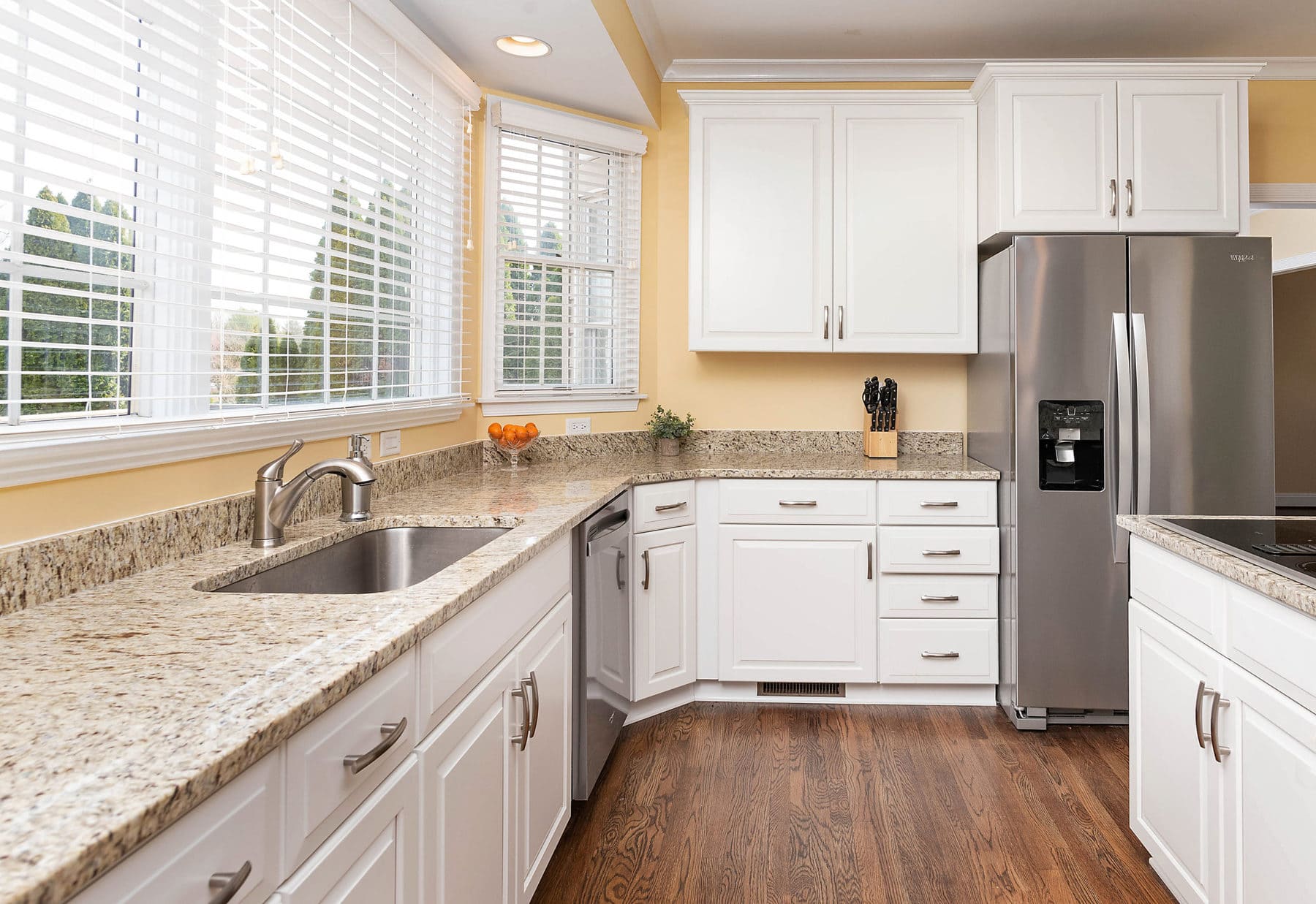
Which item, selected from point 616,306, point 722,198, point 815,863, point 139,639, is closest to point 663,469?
point 616,306

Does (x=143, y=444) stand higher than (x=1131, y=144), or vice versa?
(x=1131, y=144)

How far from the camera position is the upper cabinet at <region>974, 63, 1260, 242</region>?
10.2ft

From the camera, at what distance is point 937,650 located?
3.11m

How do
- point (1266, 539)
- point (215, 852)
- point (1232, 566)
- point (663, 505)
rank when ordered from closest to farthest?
1. point (215, 852)
2. point (1232, 566)
3. point (1266, 539)
4. point (663, 505)

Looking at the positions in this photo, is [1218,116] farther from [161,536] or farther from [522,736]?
[161,536]

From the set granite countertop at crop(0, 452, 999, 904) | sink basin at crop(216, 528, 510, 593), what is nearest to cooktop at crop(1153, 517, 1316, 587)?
granite countertop at crop(0, 452, 999, 904)

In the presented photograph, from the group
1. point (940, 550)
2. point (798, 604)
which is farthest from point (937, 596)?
point (798, 604)

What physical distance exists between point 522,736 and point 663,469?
5.05 ft

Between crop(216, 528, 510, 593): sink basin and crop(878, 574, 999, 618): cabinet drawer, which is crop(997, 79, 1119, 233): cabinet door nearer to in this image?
crop(878, 574, 999, 618): cabinet drawer

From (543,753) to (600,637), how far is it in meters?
0.59

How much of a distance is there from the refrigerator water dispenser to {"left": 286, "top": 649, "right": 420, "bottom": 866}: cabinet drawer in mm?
2484

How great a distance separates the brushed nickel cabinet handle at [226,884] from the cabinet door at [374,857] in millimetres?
95

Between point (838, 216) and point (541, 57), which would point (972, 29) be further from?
point (541, 57)

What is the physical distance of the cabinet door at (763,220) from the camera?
3.37 metres
